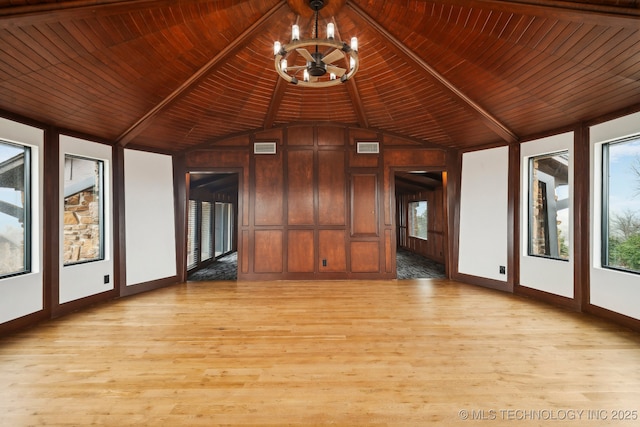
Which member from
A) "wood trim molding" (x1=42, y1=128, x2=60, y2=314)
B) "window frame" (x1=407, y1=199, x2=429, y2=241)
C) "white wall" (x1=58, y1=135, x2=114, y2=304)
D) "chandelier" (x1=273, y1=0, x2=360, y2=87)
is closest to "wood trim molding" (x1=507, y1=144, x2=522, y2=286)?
"chandelier" (x1=273, y1=0, x2=360, y2=87)

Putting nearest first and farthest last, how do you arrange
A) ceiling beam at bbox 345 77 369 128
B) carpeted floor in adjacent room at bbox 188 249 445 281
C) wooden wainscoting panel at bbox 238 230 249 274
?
ceiling beam at bbox 345 77 369 128, wooden wainscoting panel at bbox 238 230 249 274, carpeted floor in adjacent room at bbox 188 249 445 281

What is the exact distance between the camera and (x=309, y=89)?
4.72 meters

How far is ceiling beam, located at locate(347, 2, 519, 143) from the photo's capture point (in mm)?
3281

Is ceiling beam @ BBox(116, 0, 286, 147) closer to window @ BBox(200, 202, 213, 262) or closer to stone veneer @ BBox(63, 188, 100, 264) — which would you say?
stone veneer @ BBox(63, 188, 100, 264)

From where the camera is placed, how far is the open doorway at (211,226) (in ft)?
21.0

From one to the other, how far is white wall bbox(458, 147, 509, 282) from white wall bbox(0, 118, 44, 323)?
261 inches

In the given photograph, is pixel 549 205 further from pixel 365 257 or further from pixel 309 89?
pixel 309 89

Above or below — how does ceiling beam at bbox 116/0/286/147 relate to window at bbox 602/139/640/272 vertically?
above

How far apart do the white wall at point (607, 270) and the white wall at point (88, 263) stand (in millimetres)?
7010

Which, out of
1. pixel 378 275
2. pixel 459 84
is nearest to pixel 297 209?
pixel 378 275

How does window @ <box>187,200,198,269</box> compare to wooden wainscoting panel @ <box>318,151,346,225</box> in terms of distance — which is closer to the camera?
wooden wainscoting panel @ <box>318,151,346,225</box>

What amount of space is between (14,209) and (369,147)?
17.6 feet

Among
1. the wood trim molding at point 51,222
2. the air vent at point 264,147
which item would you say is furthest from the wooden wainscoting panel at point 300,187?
the wood trim molding at point 51,222

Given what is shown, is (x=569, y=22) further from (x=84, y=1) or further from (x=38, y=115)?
(x=38, y=115)
